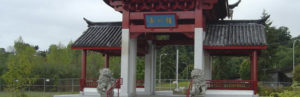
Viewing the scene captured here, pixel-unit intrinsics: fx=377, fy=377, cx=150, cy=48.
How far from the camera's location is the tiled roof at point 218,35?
15234mm

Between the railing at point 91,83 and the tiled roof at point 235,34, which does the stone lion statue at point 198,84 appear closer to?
the tiled roof at point 235,34

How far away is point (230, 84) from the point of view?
1561cm

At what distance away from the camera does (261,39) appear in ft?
49.6

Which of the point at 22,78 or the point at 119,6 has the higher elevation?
the point at 119,6

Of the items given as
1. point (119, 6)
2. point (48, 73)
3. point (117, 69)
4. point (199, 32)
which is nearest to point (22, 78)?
point (119, 6)

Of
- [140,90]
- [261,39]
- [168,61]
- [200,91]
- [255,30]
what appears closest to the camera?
[200,91]

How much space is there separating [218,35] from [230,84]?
211 cm

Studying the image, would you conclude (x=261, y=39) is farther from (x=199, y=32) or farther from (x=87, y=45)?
(x=87, y=45)

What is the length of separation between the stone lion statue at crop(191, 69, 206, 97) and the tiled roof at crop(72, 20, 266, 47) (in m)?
1.78

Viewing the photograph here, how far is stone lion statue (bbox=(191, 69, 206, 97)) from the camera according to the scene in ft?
44.9

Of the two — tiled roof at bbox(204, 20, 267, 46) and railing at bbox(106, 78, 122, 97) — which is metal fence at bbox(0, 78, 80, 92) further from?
tiled roof at bbox(204, 20, 267, 46)

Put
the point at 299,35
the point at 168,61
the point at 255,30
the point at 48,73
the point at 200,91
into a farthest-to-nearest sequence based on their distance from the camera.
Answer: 1. the point at 299,35
2. the point at 168,61
3. the point at 48,73
4. the point at 255,30
5. the point at 200,91

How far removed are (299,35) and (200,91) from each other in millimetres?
59379

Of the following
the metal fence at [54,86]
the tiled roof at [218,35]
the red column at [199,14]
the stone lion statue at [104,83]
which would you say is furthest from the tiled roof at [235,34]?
the metal fence at [54,86]
